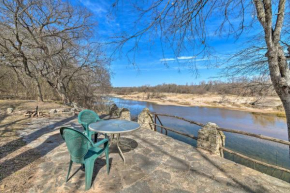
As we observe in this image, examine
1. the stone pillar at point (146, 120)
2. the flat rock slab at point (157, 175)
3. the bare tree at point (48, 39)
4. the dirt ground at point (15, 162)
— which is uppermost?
the bare tree at point (48, 39)

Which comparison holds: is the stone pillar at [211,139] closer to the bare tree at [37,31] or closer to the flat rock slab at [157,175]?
the flat rock slab at [157,175]

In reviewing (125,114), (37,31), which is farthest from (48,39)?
(125,114)

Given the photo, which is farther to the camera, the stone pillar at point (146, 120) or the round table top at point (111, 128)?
the stone pillar at point (146, 120)

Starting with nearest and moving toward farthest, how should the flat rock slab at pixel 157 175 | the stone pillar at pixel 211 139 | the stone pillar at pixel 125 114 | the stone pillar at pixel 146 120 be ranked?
the flat rock slab at pixel 157 175 → the stone pillar at pixel 211 139 → the stone pillar at pixel 146 120 → the stone pillar at pixel 125 114

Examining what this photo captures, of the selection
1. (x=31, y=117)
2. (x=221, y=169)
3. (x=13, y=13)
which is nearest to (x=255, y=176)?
(x=221, y=169)

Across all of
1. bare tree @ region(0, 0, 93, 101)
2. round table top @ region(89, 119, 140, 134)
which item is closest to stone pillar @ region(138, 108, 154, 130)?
round table top @ region(89, 119, 140, 134)

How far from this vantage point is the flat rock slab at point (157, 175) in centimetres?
177

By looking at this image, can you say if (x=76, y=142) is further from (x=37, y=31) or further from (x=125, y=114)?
(x=37, y=31)


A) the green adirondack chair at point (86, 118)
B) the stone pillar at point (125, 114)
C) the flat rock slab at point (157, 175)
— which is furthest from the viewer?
the stone pillar at point (125, 114)

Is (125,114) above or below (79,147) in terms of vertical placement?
below

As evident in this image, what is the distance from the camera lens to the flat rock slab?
177 centimetres

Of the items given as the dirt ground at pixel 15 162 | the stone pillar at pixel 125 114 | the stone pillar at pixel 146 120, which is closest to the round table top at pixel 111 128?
the dirt ground at pixel 15 162

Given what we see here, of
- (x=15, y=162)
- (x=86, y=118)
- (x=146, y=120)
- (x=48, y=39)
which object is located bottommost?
(x=15, y=162)

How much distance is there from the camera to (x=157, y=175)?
206cm
